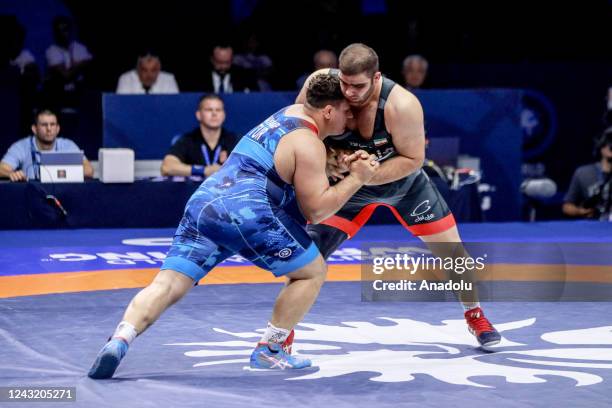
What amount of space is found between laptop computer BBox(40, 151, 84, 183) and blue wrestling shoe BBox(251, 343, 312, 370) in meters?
4.05

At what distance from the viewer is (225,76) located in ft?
34.4

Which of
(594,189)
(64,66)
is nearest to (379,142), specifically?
(594,189)

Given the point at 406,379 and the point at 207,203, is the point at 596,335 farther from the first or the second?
the point at 207,203

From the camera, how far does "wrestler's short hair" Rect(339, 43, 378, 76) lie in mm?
4918

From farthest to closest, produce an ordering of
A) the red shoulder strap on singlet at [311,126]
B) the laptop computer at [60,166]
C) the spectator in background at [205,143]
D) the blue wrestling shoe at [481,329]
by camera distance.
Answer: the spectator in background at [205,143] < the laptop computer at [60,166] < the blue wrestling shoe at [481,329] < the red shoulder strap on singlet at [311,126]

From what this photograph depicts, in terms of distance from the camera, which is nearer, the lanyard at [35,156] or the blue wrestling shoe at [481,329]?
the blue wrestling shoe at [481,329]

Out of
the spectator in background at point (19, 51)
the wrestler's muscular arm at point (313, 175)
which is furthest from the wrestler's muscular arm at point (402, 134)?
the spectator in background at point (19, 51)

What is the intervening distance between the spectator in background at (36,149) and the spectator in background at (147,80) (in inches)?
58.9

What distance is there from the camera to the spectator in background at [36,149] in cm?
869

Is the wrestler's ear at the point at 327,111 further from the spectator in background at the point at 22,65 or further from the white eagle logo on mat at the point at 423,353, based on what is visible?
the spectator in background at the point at 22,65

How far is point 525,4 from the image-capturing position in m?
12.9

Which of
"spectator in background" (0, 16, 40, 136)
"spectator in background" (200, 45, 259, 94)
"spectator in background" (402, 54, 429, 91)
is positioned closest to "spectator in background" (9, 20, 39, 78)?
"spectator in background" (0, 16, 40, 136)

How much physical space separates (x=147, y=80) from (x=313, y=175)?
5943 mm

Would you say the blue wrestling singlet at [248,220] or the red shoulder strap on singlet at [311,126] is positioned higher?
the red shoulder strap on singlet at [311,126]
